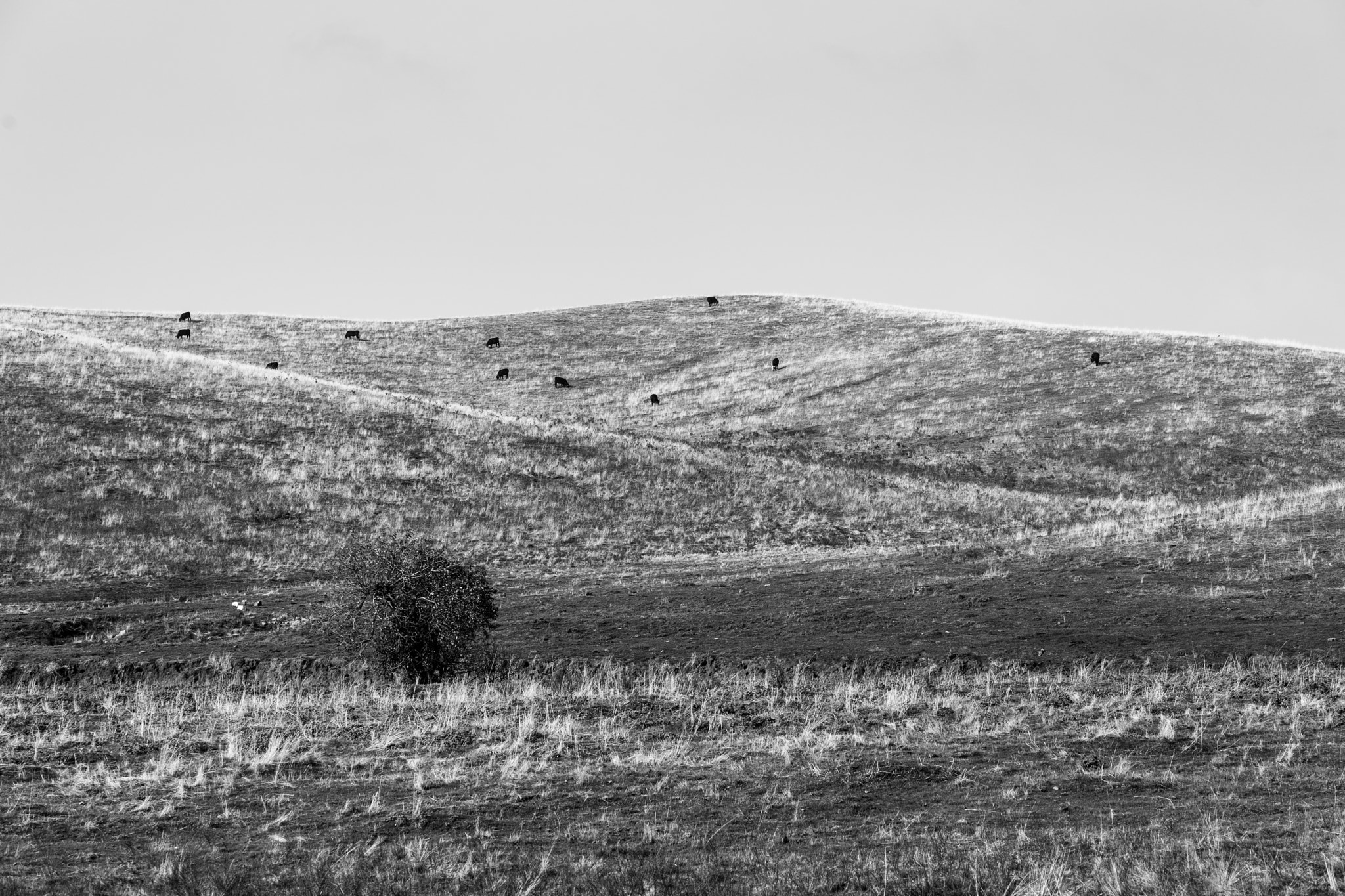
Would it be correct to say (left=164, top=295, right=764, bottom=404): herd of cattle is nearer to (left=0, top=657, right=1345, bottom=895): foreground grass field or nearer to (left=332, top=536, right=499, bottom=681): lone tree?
(left=332, top=536, right=499, bottom=681): lone tree

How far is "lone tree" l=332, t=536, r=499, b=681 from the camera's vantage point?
21297 millimetres

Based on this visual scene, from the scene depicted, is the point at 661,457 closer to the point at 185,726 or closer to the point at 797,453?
the point at 797,453

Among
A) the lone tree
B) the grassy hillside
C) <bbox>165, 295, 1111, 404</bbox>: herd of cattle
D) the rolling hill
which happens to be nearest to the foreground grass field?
the lone tree

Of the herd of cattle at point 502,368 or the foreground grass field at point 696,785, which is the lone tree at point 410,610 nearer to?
the foreground grass field at point 696,785

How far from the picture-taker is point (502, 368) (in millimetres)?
82938

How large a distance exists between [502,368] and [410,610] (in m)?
62.7

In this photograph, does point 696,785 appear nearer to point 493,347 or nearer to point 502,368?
point 502,368

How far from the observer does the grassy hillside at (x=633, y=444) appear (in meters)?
39.4

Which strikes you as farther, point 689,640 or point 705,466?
point 705,466

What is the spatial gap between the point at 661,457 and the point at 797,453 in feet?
29.6

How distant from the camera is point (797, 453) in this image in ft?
190

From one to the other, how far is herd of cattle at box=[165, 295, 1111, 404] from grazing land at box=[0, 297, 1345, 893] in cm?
523

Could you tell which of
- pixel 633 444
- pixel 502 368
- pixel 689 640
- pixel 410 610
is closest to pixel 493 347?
pixel 502 368

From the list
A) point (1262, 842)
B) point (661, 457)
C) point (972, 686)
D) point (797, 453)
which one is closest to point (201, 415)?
point (661, 457)
